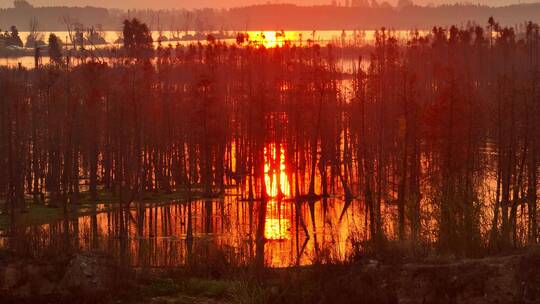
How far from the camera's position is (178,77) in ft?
336

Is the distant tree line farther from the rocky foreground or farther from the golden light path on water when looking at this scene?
the rocky foreground

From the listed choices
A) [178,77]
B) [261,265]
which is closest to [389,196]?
[261,265]

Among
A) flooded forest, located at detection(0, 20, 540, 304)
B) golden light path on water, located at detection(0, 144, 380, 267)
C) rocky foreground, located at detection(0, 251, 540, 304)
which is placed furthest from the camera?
flooded forest, located at detection(0, 20, 540, 304)

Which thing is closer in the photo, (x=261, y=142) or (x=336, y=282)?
(x=336, y=282)

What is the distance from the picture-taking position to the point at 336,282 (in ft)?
53.1

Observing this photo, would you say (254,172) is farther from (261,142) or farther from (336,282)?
(336,282)

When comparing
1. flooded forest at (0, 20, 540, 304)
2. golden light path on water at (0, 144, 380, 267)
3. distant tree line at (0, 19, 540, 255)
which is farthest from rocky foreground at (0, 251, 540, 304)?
distant tree line at (0, 19, 540, 255)

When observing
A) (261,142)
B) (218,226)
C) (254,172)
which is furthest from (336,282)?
(254,172)

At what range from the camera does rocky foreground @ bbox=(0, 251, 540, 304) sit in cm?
1502

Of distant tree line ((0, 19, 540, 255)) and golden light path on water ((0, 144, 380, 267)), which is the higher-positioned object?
distant tree line ((0, 19, 540, 255))

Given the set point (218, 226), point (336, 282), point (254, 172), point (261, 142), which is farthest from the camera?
point (254, 172)

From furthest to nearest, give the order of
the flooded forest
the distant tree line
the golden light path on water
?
the distant tree line → the flooded forest → the golden light path on water

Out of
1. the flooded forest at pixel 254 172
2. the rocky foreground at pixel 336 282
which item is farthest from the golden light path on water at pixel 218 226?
the rocky foreground at pixel 336 282

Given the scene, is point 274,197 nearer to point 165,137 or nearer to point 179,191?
point 179,191
